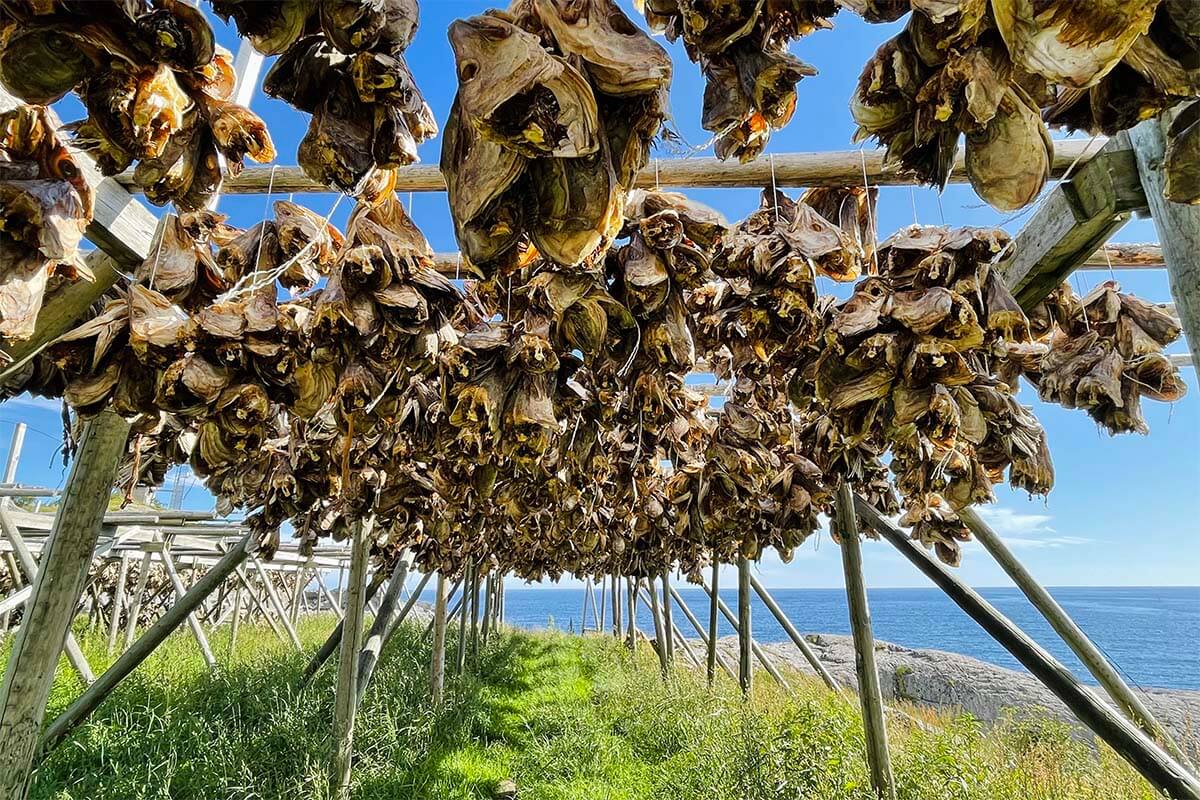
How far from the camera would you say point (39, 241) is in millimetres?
1146

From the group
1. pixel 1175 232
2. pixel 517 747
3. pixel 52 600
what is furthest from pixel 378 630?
pixel 1175 232

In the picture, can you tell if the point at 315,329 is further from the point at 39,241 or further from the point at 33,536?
the point at 33,536

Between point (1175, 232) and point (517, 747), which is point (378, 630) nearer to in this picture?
point (517, 747)

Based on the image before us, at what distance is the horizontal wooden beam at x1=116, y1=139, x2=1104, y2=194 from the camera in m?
1.75

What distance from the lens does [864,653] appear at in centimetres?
349

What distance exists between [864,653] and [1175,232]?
2944 mm

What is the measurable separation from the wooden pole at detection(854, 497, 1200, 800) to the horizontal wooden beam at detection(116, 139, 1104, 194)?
219 cm

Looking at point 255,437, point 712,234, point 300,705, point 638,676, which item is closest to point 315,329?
point 255,437

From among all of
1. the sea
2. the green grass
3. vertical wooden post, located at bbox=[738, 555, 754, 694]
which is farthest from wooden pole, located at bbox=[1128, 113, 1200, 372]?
the sea

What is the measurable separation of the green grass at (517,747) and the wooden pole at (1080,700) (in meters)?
1.19

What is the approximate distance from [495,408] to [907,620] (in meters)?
85.0

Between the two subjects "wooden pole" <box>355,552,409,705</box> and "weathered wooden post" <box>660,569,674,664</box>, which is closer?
"wooden pole" <box>355,552,409,705</box>

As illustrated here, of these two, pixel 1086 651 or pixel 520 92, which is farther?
pixel 1086 651

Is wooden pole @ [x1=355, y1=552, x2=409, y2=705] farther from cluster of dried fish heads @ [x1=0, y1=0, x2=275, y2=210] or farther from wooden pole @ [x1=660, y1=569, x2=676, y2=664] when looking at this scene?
wooden pole @ [x1=660, y1=569, x2=676, y2=664]
